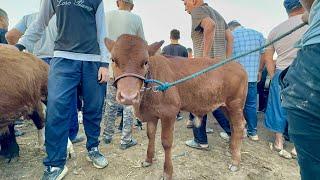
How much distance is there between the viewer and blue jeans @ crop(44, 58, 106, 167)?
3.60 metres

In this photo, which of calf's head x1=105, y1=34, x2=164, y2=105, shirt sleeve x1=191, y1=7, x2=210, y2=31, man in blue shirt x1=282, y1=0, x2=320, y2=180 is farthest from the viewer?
shirt sleeve x1=191, y1=7, x2=210, y2=31

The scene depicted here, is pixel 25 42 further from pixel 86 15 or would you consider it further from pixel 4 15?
pixel 4 15

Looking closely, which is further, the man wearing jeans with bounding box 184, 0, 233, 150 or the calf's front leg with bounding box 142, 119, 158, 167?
Answer: the man wearing jeans with bounding box 184, 0, 233, 150

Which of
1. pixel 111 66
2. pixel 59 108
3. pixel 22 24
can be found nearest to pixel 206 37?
pixel 111 66

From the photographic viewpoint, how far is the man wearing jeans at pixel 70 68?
3.62 meters

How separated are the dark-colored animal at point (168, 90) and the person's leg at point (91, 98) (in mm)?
375

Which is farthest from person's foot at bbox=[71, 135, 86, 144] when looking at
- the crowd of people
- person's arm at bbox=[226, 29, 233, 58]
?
person's arm at bbox=[226, 29, 233, 58]

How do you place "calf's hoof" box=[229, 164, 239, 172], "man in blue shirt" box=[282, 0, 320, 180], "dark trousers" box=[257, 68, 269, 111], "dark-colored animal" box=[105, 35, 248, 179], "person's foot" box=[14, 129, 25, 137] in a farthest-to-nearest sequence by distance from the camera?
"dark trousers" box=[257, 68, 269, 111], "person's foot" box=[14, 129, 25, 137], "calf's hoof" box=[229, 164, 239, 172], "dark-colored animal" box=[105, 35, 248, 179], "man in blue shirt" box=[282, 0, 320, 180]

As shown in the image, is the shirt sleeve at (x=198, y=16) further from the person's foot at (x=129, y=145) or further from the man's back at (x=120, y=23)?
the person's foot at (x=129, y=145)

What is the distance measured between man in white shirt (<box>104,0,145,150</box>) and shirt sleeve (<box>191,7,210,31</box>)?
931 mm

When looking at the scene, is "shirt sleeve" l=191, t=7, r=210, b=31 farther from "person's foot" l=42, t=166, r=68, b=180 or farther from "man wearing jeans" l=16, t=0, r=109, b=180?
"person's foot" l=42, t=166, r=68, b=180

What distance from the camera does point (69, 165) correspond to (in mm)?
4199

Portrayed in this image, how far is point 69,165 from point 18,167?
0.67 metres

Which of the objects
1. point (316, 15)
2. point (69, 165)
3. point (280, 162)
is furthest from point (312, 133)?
point (280, 162)
